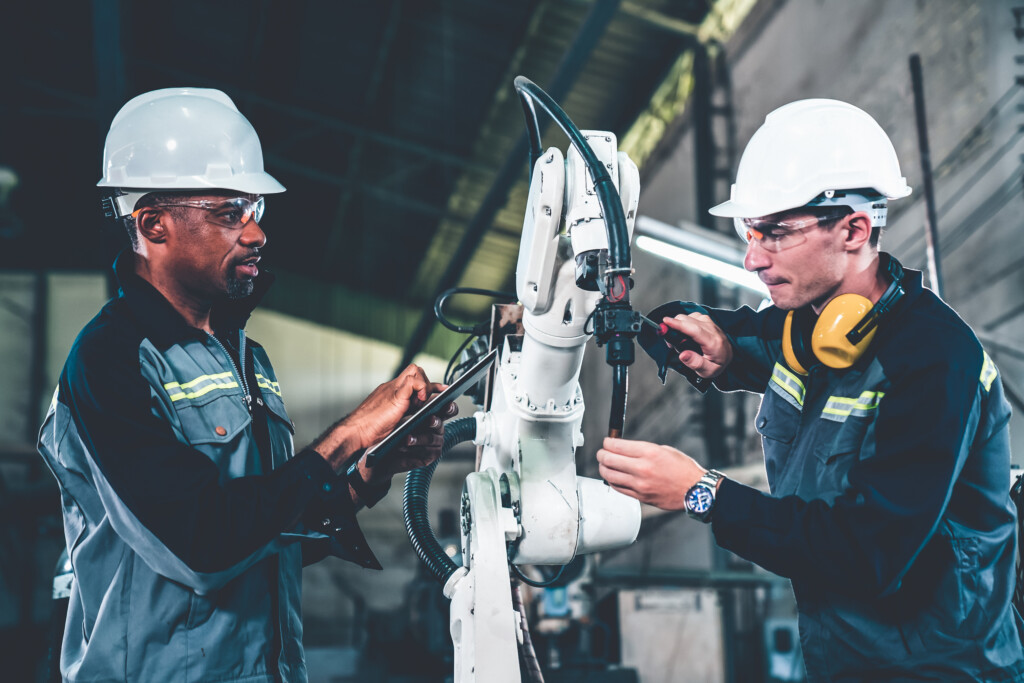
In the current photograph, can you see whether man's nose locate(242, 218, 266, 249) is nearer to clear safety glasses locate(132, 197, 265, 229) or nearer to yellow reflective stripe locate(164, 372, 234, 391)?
clear safety glasses locate(132, 197, 265, 229)

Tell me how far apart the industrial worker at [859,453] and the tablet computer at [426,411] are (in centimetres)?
37

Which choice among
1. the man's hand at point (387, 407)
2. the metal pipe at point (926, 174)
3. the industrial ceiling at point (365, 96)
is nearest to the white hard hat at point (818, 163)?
the man's hand at point (387, 407)

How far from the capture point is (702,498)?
150 cm

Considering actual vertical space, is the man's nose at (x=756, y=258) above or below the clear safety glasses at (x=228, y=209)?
below

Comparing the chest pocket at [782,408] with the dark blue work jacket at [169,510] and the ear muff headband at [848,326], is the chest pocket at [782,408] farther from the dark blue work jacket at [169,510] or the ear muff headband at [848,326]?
the dark blue work jacket at [169,510]

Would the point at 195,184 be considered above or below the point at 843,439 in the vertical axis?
above

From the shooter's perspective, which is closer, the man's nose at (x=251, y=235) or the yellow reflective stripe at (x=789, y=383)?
the yellow reflective stripe at (x=789, y=383)

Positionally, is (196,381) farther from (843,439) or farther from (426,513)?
(843,439)

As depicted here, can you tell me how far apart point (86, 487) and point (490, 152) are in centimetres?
715

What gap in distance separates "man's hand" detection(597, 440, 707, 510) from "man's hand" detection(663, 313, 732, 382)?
0.44m

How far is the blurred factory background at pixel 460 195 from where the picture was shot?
4.07 meters

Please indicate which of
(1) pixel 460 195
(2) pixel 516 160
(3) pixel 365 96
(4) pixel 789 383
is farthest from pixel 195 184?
(1) pixel 460 195

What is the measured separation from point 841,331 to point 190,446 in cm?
126

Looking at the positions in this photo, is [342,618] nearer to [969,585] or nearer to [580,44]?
[580,44]
